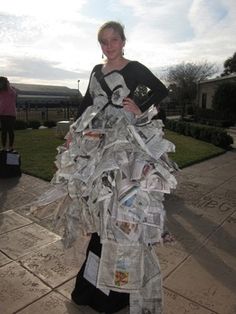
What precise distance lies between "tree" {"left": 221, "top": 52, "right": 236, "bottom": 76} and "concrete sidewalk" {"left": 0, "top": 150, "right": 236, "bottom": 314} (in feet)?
142

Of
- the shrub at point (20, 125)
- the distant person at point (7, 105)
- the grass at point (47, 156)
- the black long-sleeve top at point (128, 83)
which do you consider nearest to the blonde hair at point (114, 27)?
the black long-sleeve top at point (128, 83)

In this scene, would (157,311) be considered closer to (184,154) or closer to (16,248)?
(16,248)

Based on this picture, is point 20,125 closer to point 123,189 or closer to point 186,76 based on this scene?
point 123,189

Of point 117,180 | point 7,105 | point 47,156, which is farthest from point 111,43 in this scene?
point 47,156

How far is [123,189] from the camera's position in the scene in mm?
2082

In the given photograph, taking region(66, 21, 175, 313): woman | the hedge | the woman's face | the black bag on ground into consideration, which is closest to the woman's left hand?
region(66, 21, 175, 313): woman

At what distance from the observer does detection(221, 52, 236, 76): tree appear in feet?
146

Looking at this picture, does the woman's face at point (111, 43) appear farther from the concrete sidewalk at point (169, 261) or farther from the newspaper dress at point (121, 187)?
the concrete sidewalk at point (169, 261)

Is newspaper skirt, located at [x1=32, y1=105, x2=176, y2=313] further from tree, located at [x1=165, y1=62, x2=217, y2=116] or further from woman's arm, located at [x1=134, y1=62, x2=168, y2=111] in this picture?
tree, located at [x1=165, y1=62, x2=217, y2=116]

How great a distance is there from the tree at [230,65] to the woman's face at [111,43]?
151 ft

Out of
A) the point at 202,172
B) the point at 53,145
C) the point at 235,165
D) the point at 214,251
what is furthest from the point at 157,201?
the point at 53,145

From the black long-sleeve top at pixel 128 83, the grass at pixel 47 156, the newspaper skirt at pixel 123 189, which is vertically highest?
the black long-sleeve top at pixel 128 83

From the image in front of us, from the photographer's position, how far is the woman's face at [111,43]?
232 cm

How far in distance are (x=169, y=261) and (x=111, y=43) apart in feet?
7.45
